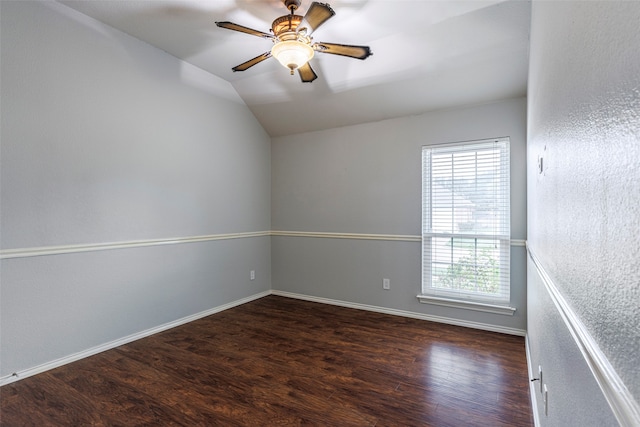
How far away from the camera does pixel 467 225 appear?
131 inches

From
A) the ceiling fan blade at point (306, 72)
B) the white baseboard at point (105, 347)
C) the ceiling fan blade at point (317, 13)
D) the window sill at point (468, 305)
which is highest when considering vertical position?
the ceiling fan blade at point (317, 13)

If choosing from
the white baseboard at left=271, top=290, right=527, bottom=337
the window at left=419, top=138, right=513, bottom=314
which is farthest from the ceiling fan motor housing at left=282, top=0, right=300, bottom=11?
the white baseboard at left=271, top=290, right=527, bottom=337

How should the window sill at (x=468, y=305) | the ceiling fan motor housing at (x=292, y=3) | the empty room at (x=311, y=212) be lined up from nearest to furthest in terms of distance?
the empty room at (x=311, y=212) → the ceiling fan motor housing at (x=292, y=3) → the window sill at (x=468, y=305)

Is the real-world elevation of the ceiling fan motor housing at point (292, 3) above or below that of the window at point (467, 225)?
above

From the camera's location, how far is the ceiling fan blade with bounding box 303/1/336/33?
1858mm

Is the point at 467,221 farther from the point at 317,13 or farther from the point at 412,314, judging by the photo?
the point at 317,13

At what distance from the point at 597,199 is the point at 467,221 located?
293 cm

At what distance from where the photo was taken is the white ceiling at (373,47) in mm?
2426

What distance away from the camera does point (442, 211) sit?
3473 millimetres

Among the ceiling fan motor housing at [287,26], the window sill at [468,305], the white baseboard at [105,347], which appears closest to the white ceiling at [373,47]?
the ceiling fan motor housing at [287,26]

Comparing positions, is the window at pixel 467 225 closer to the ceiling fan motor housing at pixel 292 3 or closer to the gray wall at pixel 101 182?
the ceiling fan motor housing at pixel 292 3

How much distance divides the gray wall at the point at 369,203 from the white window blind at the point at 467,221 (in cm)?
9

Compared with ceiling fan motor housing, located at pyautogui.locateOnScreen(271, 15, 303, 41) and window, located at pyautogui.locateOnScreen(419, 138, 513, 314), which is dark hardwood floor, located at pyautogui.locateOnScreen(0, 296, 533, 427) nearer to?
window, located at pyautogui.locateOnScreen(419, 138, 513, 314)

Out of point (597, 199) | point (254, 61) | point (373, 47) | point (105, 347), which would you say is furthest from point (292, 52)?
point (105, 347)
